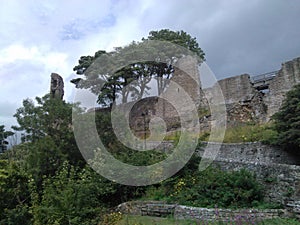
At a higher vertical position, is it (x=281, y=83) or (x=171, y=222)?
(x=281, y=83)

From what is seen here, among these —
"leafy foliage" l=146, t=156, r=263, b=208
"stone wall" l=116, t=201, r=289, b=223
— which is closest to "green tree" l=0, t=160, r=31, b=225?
"stone wall" l=116, t=201, r=289, b=223

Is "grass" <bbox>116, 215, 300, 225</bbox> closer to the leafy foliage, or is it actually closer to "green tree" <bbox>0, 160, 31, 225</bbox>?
the leafy foliage

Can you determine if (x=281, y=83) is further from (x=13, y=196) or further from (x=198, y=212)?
(x=13, y=196)

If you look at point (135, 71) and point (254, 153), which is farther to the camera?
point (135, 71)

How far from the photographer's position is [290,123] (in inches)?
475

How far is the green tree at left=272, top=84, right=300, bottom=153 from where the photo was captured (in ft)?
38.1

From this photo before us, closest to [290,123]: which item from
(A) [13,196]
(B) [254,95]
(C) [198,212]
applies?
(C) [198,212]

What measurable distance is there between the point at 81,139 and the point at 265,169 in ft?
27.3

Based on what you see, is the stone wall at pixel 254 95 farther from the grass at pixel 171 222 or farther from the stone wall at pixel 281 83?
the grass at pixel 171 222

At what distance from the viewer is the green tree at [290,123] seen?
11.6 metres

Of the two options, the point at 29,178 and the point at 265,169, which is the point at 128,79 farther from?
the point at 265,169

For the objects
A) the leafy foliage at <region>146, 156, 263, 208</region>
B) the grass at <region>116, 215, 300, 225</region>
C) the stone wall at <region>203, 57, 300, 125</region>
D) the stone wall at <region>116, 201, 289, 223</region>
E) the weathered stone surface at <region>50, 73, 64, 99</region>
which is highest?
the weathered stone surface at <region>50, 73, 64, 99</region>

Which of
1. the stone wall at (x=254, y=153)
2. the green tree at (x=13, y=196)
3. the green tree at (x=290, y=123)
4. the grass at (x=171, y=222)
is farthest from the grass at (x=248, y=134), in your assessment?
the green tree at (x=13, y=196)

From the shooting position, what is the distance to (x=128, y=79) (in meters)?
28.1
